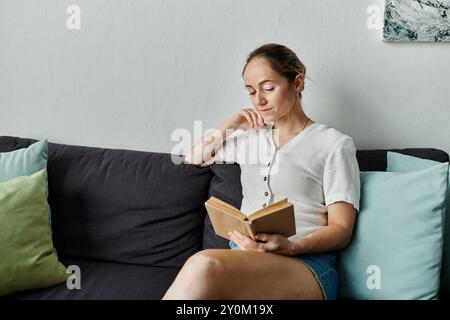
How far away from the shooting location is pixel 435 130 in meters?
2.04

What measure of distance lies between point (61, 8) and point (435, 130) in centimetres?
153

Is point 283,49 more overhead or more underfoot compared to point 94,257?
more overhead

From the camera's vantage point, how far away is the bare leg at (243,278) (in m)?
1.38

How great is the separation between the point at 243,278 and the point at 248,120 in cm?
65

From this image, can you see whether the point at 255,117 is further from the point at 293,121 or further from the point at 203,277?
the point at 203,277

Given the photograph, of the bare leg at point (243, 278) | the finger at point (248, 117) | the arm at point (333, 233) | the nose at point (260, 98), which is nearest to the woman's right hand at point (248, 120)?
the finger at point (248, 117)

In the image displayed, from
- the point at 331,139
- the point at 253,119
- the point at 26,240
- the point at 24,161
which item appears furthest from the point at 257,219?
the point at 24,161

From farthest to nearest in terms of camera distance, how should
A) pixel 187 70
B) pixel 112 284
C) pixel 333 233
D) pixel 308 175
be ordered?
pixel 187 70, pixel 112 284, pixel 308 175, pixel 333 233

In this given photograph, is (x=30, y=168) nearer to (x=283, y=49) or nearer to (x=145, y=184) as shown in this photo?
(x=145, y=184)

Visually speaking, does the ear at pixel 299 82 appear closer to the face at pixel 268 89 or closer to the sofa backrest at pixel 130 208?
the face at pixel 268 89

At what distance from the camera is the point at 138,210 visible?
1.96 meters

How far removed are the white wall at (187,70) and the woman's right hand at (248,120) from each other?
22cm

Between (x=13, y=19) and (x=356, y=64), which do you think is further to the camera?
(x=13, y=19)
